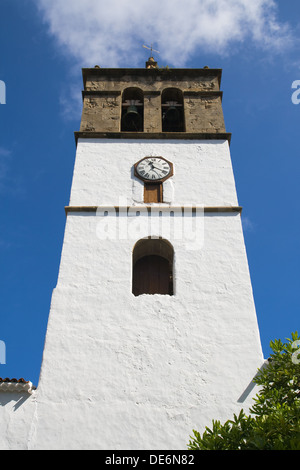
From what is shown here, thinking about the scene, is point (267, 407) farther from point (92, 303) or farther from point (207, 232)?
point (207, 232)

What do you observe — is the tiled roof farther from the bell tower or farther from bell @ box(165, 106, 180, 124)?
bell @ box(165, 106, 180, 124)

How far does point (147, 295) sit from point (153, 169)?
3.20m

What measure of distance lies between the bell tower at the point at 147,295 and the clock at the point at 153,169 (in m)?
0.03

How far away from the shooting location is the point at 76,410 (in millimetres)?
6848

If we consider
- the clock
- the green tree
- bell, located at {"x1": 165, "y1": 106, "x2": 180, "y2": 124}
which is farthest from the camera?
bell, located at {"x1": 165, "y1": 106, "x2": 180, "y2": 124}

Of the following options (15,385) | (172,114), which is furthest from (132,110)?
(15,385)

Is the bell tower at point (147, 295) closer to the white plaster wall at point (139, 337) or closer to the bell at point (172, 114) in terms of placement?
the white plaster wall at point (139, 337)

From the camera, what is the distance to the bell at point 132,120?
12094 millimetres

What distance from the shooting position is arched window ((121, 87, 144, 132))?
12156mm

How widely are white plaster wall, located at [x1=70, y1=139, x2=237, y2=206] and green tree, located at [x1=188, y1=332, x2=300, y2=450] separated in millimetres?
4674

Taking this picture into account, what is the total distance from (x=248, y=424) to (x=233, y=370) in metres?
2.25

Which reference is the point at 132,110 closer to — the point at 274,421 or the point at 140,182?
the point at 140,182

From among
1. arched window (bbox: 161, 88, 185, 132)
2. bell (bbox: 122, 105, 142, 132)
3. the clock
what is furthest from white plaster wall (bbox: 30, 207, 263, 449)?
arched window (bbox: 161, 88, 185, 132)

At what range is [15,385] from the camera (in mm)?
6887
